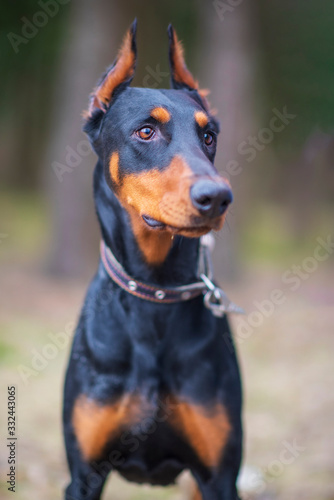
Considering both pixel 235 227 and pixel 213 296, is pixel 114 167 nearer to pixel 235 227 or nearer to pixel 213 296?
pixel 213 296

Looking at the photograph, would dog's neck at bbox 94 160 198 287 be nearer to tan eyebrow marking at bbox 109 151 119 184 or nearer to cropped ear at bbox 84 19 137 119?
tan eyebrow marking at bbox 109 151 119 184

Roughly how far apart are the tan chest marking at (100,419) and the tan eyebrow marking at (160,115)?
1.15 m

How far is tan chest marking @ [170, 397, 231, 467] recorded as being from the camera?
249 centimetres

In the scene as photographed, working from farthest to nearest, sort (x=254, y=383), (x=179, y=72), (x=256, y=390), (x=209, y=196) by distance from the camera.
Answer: (x=254, y=383) → (x=256, y=390) → (x=179, y=72) → (x=209, y=196)

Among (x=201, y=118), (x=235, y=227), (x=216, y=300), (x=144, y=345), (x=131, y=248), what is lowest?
(x=235, y=227)

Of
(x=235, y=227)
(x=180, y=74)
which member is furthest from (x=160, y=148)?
(x=235, y=227)

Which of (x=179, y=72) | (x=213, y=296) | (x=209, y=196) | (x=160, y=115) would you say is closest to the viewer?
(x=209, y=196)

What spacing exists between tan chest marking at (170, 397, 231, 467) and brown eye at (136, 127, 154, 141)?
1094 mm

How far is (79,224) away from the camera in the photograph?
8219mm

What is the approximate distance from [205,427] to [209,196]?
1.02 meters

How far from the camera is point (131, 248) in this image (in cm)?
261

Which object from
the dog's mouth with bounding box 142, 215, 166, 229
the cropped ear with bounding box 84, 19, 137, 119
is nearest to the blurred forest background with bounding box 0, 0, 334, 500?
the dog's mouth with bounding box 142, 215, 166, 229

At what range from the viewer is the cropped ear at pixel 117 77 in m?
2.68

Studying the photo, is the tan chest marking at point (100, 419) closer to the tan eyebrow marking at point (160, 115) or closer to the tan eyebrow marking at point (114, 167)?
the tan eyebrow marking at point (114, 167)
